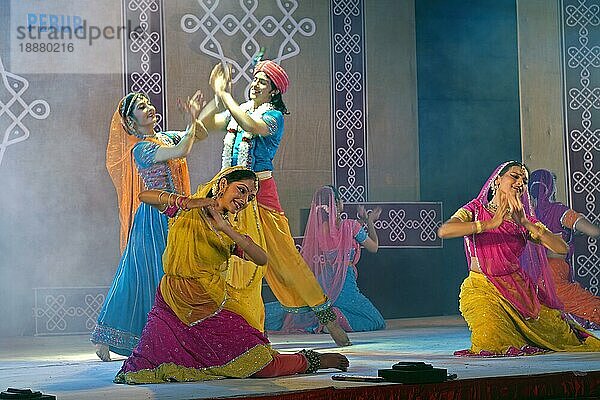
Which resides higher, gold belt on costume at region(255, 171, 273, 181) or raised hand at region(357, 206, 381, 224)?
gold belt on costume at region(255, 171, 273, 181)

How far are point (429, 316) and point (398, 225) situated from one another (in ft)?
2.61

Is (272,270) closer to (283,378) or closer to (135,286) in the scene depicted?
(135,286)

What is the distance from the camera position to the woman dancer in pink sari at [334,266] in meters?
8.48

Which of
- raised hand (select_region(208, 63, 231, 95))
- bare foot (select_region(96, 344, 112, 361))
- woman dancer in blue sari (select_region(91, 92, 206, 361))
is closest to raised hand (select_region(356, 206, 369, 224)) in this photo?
woman dancer in blue sari (select_region(91, 92, 206, 361))

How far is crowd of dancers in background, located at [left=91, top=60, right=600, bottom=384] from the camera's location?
17.2 ft

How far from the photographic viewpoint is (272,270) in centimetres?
668

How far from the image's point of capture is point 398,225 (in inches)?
371

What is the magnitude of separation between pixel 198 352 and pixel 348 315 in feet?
11.2

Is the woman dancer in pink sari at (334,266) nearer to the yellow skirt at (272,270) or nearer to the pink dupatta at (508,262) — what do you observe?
the yellow skirt at (272,270)

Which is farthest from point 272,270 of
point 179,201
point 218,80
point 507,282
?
point 179,201

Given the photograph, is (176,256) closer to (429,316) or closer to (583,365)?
(583,365)

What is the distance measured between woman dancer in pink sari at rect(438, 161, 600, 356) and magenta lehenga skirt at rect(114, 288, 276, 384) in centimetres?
142

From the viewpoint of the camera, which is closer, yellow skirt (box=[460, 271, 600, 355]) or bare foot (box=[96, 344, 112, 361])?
yellow skirt (box=[460, 271, 600, 355])

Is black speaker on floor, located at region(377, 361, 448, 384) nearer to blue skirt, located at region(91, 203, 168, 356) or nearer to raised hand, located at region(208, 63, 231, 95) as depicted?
blue skirt, located at region(91, 203, 168, 356)
